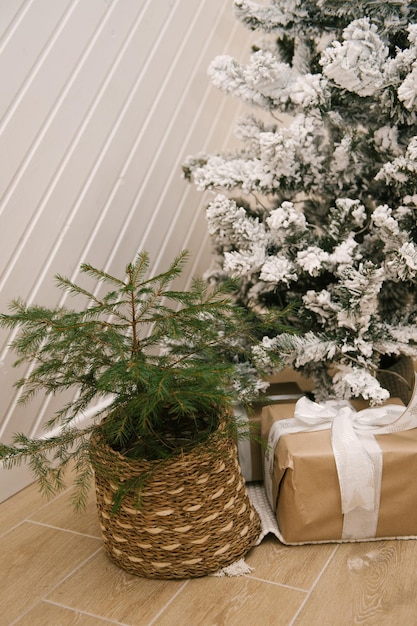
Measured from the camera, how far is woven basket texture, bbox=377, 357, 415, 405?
1.80 meters

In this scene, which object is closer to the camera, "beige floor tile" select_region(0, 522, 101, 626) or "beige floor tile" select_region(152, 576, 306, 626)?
"beige floor tile" select_region(152, 576, 306, 626)

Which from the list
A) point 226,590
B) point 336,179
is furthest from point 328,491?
point 336,179

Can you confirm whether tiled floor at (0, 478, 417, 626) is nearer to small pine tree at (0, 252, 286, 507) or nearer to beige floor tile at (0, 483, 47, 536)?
beige floor tile at (0, 483, 47, 536)

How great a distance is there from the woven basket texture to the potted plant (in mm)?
640

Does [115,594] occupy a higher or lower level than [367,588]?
lower

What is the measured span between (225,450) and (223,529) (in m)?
0.16

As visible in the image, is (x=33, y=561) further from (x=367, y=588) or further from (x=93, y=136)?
(x=93, y=136)

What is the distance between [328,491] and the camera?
133 centimetres

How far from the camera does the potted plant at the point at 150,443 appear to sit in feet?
3.89

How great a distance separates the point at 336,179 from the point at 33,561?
1.12 m

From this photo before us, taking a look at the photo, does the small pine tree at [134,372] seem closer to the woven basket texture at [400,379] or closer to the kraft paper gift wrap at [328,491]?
the kraft paper gift wrap at [328,491]

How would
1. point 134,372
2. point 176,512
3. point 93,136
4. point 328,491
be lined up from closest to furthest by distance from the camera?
1. point 134,372
2. point 176,512
3. point 328,491
4. point 93,136

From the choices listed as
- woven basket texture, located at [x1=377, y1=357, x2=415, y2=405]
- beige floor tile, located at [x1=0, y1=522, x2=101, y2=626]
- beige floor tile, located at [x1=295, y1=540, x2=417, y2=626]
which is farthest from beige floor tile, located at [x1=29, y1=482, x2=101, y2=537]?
woven basket texture, located at [x1=377, y1=357, x2=415, y2=405]

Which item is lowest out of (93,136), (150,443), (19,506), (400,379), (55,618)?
(55,618)
